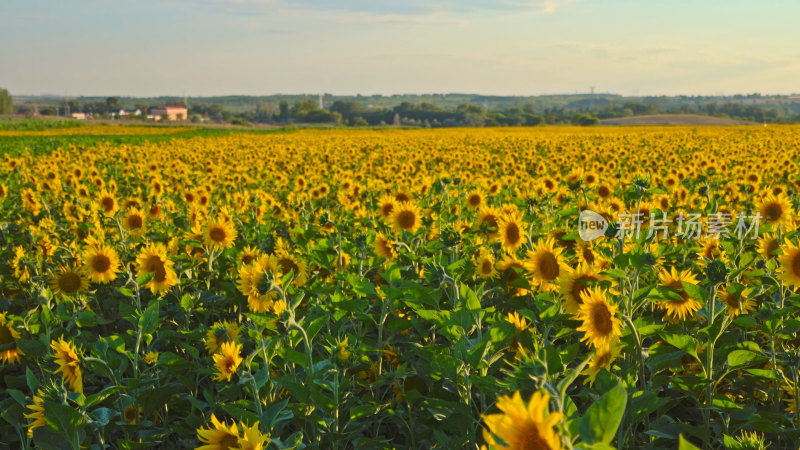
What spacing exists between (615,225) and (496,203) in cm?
458

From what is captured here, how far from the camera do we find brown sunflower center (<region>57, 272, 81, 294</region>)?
4.82 m

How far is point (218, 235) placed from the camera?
5191 mm

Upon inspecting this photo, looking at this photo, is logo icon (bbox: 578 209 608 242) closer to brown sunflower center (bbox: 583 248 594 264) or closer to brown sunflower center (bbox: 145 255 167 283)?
brown sunflower center (bbox: 583 248 594 264)

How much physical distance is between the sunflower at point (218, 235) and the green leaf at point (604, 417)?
4.45m

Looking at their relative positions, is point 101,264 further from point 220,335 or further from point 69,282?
point 220,335

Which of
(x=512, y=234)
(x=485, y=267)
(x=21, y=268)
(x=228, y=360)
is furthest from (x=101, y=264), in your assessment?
(x=512, y=234)

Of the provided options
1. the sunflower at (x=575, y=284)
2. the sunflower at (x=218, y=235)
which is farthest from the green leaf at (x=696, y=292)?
the sunflower at (x=218, y=235)

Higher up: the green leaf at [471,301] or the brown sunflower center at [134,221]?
the green leaf at [471,301]

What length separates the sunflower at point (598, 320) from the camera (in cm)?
255

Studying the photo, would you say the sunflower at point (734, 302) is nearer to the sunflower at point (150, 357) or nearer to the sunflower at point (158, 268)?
the sunflower at point (150, 357)

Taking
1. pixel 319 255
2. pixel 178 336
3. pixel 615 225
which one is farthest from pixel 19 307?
pixel 615 225

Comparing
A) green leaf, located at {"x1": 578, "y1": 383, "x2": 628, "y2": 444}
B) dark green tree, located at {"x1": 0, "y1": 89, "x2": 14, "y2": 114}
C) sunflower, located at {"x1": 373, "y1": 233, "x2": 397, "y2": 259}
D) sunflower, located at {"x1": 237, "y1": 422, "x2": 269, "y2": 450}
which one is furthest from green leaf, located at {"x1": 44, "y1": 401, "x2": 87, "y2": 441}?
dark green tree, located at {"x1": 0, "y1": 89, "x2": 14, "y2": 114}

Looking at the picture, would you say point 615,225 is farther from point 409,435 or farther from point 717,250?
point 409,435

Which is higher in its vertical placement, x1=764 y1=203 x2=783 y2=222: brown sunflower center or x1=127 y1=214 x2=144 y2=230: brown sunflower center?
x1=764 y1=203 x2=783 y2=222: brown sunflower center
